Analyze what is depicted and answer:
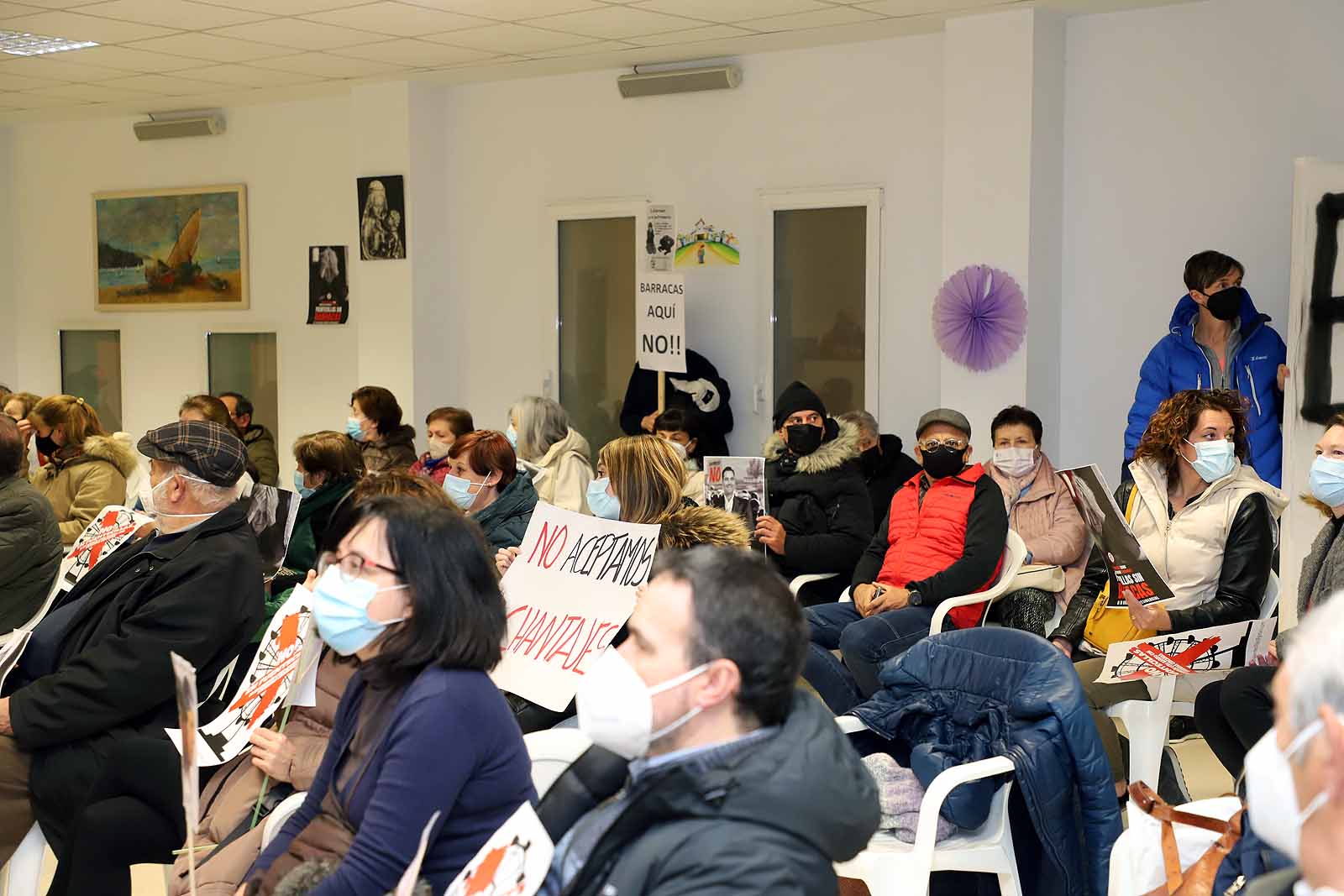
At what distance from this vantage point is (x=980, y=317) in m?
7.02

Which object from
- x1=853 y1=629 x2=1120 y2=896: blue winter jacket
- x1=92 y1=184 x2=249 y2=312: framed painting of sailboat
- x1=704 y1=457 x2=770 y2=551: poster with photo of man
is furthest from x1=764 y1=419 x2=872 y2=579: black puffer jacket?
x1=92 y1=184 x2=249 y2=312: framed painting of sailboat

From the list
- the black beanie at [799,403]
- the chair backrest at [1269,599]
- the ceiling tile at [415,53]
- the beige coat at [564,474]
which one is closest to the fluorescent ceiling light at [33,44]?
the ceiling tile at [415,53]

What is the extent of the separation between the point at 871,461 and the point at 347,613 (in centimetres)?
442

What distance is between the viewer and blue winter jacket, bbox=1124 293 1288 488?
618cm

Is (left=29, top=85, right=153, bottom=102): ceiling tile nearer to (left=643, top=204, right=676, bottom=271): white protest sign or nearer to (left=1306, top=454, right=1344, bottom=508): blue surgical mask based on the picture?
(left=643, top=204, right=676, bottom=271): white protest sign

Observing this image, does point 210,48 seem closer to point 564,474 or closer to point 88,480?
point 88,480

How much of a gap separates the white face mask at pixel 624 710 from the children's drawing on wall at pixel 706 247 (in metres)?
6.49

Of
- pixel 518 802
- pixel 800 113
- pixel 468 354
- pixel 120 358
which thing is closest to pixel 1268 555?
pixel 518 802

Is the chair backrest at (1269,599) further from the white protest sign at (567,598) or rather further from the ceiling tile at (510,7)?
the ceiling tile at (510,7)

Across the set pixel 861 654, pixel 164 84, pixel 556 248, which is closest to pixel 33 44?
pixel 164 84

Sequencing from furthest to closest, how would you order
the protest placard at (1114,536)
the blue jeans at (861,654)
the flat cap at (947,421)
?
the flat cap at (947,421)
the blue jeans at (861,654)
the protest placard at (1114,536)

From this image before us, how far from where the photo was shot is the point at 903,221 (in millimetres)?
7676

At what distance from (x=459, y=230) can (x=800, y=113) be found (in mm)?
2743

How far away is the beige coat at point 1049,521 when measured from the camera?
5086mm
